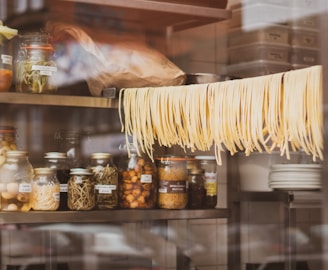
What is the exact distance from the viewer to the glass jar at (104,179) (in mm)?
1886

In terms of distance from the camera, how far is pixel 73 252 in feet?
6.36

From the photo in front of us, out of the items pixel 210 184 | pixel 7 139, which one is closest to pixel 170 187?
pixel 210 184

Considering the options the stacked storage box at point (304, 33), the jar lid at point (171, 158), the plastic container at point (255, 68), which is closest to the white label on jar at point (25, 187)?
the jar lid at point (171, 158)

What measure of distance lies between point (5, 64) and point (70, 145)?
0.26 metres

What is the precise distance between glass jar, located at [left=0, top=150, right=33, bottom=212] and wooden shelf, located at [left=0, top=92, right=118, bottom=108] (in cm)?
12

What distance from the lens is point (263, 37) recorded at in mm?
1928

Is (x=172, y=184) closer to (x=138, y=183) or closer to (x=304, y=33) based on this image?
(x=138, y=183)

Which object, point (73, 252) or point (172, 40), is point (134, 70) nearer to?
point (172, 40)

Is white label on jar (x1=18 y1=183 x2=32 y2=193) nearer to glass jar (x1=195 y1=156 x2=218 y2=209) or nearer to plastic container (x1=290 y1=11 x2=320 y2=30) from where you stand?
glass jar (x1=195 y1=156 x2=218 y2=209)

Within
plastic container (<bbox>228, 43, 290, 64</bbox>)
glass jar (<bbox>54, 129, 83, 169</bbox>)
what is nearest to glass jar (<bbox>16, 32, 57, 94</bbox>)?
glass jar (<bbox>54, 129, 83, 169</bbox>)

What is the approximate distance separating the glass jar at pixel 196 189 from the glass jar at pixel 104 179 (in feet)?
0.70

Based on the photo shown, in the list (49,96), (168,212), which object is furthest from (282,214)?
(49,96)

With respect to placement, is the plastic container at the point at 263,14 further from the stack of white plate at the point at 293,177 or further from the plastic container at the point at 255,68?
the stack of white plate at the point at 293,177

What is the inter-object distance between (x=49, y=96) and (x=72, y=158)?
17 cm
